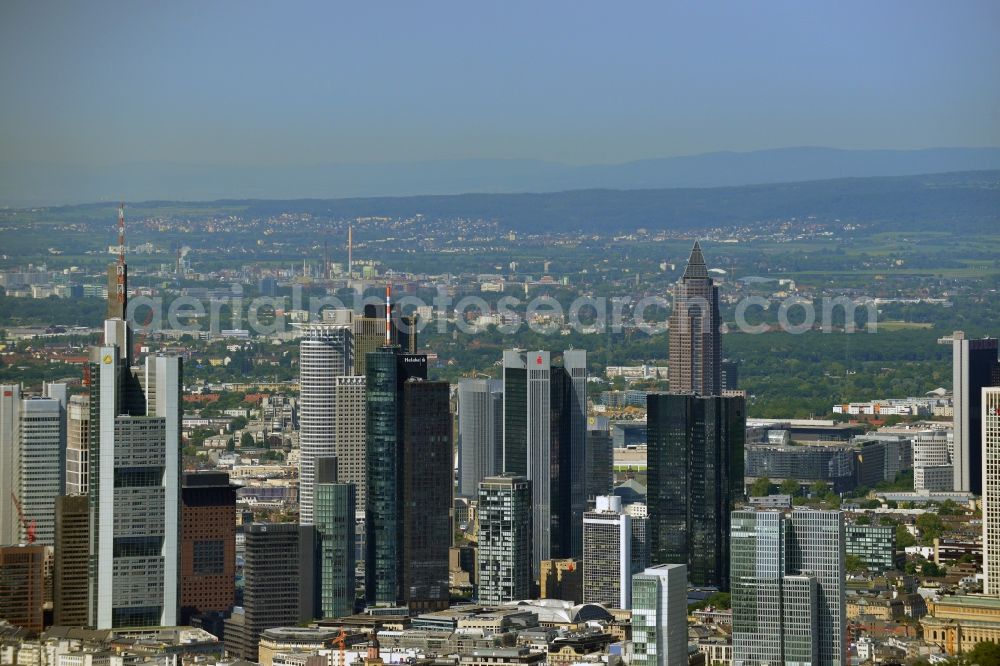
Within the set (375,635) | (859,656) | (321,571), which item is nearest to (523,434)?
(321,571)

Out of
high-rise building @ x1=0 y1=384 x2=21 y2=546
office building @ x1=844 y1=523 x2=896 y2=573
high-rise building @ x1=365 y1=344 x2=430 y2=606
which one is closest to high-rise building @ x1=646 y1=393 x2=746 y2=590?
office building @ x1=844 y1=523 x2=896 y2=573

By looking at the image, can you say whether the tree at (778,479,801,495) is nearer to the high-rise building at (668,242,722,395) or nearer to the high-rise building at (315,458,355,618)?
the high-rise building at (668,242,722,395)

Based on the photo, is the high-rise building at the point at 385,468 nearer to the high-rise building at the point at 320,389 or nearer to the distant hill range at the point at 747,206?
the high-rise building at the point at 320,389

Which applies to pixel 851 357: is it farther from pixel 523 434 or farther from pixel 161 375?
pixel 161 375

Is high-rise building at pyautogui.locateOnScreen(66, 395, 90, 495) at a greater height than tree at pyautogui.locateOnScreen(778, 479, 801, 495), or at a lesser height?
greater

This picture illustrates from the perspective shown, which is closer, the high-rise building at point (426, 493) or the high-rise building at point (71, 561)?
the high-rise building at point (71, 561)

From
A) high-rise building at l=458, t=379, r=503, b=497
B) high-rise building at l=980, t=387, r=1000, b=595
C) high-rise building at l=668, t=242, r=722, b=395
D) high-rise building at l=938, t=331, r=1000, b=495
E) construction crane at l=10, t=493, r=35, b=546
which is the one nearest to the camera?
construction crane at l=10, t=493, r=35, b=546

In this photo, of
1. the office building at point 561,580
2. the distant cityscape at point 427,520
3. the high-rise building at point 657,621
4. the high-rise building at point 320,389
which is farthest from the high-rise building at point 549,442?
the high-rise building at point 657,621

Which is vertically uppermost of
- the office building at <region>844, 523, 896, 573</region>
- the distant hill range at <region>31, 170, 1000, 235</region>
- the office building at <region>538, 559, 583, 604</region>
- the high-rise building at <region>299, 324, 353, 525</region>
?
the distant hill range at <region>31, 170, 1000, 235</region>
